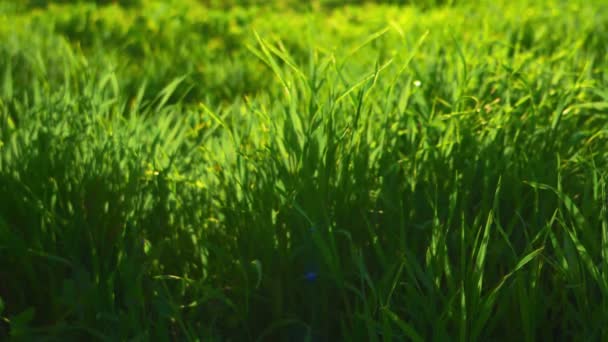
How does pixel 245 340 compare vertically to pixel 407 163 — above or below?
below

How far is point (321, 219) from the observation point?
1.53 m

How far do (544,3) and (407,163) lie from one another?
2768mm

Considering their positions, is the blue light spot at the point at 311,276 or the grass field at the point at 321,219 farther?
the blue light spot at the point at 311,276

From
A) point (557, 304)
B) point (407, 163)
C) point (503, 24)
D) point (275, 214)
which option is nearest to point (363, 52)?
point (503, 24)

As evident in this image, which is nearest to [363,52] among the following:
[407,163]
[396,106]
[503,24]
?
[503,24]

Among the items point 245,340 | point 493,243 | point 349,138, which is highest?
point 349,138

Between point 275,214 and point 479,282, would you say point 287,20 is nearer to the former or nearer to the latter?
point 275,214

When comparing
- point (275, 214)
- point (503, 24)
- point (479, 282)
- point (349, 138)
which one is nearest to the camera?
point (479, 282)

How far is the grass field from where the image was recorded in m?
1.32

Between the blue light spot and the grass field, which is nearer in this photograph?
the grass field

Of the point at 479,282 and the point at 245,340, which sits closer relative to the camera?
the point at 479,282

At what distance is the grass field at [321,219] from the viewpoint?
1.32 m

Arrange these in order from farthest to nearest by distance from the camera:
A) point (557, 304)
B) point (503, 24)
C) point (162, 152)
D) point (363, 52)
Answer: point (503, 24) < point (363, 52) < point (162, 152) < point (557, 304)

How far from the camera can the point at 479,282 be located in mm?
1238
